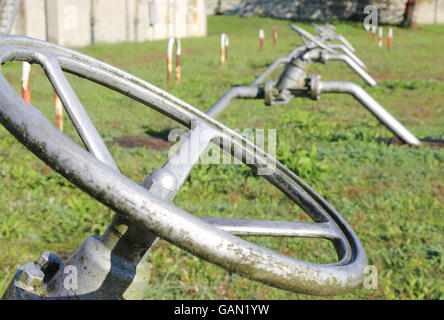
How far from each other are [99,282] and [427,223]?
8.99ft

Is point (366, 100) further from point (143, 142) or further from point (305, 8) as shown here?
point (305, 8)

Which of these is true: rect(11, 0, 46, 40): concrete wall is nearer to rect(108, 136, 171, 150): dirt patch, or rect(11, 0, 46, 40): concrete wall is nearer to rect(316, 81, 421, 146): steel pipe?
rect(108, 136, 171, 150): dirt patch

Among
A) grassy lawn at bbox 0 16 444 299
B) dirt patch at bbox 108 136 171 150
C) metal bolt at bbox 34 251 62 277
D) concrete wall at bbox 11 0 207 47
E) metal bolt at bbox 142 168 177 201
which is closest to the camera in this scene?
metal bolt at bbox 142 168 177 201

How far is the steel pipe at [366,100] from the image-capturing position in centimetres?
426

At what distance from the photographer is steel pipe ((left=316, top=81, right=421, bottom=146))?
14.0 feet

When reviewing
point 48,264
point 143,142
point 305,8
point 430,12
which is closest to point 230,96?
point 143,142

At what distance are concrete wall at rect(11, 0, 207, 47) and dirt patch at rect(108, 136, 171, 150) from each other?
7614mm

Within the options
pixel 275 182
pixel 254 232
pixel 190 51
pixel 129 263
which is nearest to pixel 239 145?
pixel 275 182

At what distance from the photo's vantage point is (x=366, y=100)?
14.5 feet

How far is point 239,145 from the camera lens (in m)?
1.18

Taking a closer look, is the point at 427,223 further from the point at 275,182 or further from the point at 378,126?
the point at 378,126

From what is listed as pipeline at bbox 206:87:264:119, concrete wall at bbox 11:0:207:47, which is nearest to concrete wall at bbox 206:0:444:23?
concrete wall at bbox 11:0:207:47

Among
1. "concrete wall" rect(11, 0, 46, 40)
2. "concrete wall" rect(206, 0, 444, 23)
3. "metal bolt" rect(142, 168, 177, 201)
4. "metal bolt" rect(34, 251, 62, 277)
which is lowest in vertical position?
"concrete wall" rect(206, 0, 444, 23)
